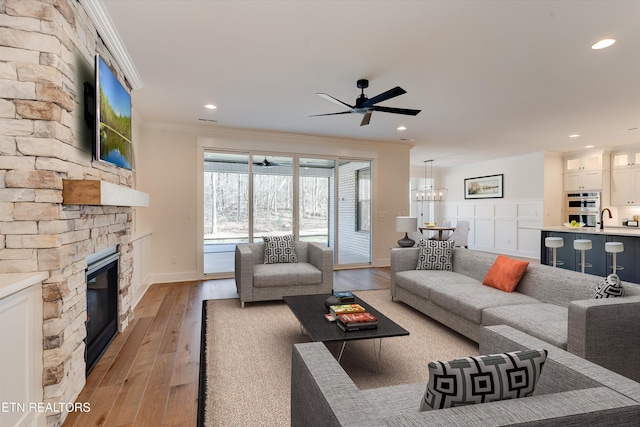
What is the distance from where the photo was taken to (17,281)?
1.60m

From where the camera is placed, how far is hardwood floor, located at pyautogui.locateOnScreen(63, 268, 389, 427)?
1.96 metres

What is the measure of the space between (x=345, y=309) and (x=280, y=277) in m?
1.54

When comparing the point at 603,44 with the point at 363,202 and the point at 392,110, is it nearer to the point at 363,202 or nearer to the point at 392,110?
the point at 392,110

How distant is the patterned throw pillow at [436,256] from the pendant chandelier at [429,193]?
578cm

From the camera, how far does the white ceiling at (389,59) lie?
2.31m

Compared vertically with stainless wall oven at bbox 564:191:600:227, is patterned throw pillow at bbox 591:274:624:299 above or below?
below

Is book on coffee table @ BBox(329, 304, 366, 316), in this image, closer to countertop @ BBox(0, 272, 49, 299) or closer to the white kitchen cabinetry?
countertop @ BBox(0, 272, 49, 299)

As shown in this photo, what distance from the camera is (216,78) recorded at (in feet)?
11.5

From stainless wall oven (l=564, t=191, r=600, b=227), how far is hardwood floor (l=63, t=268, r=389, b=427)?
8390 mm

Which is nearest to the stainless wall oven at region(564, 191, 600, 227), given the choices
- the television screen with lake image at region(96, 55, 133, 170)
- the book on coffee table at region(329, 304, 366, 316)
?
the book on coffee table at region(329, 304, 366, 316)

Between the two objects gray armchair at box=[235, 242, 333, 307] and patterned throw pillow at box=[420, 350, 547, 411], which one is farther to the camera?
gray armchair at box=[235, 242, 333, 307]

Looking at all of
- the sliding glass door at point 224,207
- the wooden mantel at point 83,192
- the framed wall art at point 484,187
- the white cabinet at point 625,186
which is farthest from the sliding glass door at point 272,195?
the white cabinet at point 625,186

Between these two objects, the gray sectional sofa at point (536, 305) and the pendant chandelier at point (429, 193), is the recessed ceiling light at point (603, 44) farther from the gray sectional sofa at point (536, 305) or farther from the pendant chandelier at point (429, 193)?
the pendant chandelier at point (429, 193)

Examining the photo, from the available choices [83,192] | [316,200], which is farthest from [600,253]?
[83,192]
